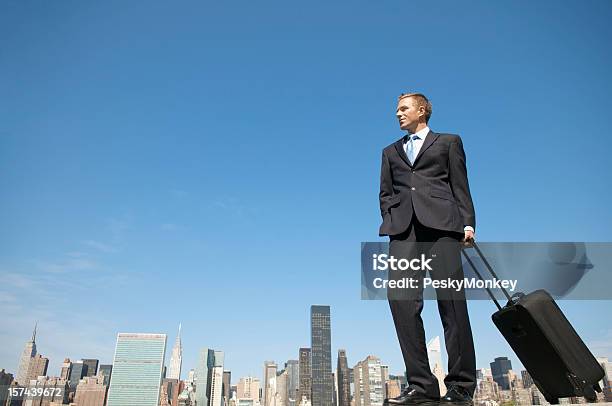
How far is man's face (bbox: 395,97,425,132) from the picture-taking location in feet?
14.5

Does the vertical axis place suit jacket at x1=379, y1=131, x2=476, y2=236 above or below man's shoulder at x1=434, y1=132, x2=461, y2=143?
below

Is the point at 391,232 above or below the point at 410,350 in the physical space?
above

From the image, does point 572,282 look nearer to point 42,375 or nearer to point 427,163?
point 427,163

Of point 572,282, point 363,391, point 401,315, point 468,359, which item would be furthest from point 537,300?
point 363,391

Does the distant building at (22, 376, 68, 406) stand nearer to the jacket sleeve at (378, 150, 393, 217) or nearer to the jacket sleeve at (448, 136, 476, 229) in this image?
the jacket sleeve at (378, 150, 393, 217)

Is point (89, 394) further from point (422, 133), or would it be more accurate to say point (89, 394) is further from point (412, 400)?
point (422, 133)

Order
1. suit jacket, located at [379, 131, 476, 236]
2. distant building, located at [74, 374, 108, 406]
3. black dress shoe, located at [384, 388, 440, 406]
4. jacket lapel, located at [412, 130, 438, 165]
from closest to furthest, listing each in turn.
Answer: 1. black dress shoe, located at [384, 388, 440, 406]
2. suit jacket, located at [379, 131, 476, 236]
3. jacket lapel, located at [412, 130, 438, 165]
4. distant building, located at [74, 374, 108, 406]

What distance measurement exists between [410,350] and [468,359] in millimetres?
479

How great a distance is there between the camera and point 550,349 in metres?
3.54

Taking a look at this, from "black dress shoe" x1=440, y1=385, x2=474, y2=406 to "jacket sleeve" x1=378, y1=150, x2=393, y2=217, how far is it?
5.41ft

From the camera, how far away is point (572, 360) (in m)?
3.49

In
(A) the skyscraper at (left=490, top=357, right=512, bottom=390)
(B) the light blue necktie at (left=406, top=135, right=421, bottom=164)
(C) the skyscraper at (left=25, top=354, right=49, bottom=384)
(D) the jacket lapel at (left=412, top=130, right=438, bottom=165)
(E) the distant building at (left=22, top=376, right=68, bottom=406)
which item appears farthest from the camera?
(C) the skyscraper at (left=25, top=354, right=49, bottom=384)

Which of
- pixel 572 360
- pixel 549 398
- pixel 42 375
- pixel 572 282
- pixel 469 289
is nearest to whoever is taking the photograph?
pixel 572 360

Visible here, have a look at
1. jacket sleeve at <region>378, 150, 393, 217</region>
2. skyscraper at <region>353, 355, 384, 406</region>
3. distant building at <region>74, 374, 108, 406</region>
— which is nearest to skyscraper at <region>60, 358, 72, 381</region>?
distant building at <region>74, 374, 108, 406</region>
